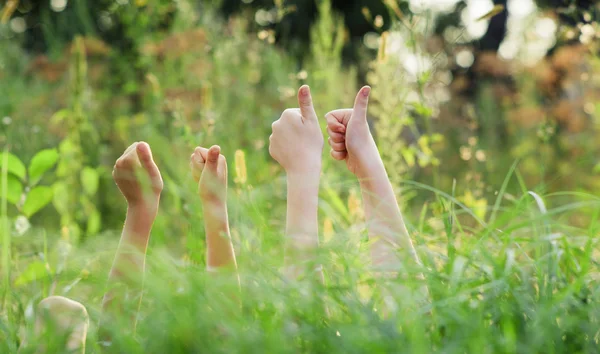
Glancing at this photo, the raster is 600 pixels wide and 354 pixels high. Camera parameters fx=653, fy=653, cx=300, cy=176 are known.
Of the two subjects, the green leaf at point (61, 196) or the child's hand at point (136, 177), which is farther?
the green leaf at point (61, 196)

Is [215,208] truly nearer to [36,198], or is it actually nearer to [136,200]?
[136,200]

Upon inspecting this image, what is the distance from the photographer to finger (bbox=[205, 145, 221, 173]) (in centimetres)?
137

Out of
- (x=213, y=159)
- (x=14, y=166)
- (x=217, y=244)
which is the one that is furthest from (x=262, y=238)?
(x=14, y=166)

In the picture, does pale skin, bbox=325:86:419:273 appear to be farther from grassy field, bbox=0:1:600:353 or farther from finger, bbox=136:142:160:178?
finger, bbox=136:142:160:178

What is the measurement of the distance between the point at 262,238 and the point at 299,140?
261 millimetres

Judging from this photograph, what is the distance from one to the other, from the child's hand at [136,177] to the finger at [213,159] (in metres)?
0.12

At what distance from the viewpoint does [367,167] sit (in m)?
1.46

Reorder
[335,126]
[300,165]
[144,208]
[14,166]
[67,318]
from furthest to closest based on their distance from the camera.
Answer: [14,166] → [335,126] → [300,165] → [144,208] → [67,318]

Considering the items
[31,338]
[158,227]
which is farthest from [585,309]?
[158,227]

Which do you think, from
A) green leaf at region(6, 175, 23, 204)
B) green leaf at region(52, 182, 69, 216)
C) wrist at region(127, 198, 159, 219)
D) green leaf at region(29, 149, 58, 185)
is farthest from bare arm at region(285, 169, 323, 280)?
green leaf at region(52, 182, 69, 216)

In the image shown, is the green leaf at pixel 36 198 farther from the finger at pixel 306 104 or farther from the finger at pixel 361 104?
the finger at pixel 361 104

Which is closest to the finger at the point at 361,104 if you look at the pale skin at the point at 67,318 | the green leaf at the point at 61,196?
the pale skin at the point at 67,318

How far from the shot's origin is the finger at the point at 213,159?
1371mm

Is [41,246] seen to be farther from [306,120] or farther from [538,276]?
[538,276]
